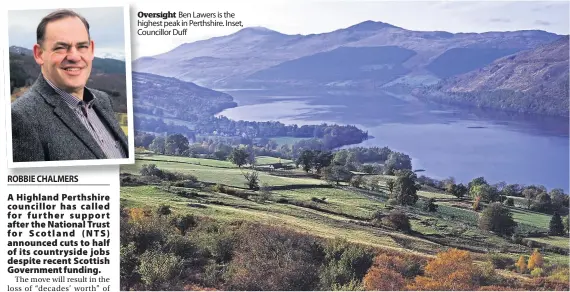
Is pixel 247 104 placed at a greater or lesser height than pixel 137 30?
lesser

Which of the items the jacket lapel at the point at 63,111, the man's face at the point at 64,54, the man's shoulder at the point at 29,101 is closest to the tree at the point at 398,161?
the jacket lapel at the point at 63,111

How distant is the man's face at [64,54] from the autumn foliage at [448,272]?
420cm

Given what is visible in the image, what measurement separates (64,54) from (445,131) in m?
4.21

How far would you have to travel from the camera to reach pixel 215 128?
861 centimetres

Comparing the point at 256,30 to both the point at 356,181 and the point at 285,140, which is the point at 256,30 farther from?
the point at 356,181

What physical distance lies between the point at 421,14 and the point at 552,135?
198 centimetres

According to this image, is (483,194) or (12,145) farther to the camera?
(483,194)

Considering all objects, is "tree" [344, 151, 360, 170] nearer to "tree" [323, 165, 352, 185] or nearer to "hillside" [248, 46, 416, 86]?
"tree" [323, 165, 352, 185]

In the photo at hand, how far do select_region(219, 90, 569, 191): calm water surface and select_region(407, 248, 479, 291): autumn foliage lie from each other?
0.86 meters

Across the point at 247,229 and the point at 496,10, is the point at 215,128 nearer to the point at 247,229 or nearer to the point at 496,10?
the point at 247,229

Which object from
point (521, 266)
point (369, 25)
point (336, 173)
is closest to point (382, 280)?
point (336, 173)

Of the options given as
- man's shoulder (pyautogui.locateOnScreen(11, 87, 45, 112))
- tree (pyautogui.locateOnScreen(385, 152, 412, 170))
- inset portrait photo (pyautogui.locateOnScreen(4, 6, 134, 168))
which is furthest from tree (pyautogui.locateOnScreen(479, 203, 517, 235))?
man's shoulder (pyautogui.locateOnScreen(11, 87, 45, 112))

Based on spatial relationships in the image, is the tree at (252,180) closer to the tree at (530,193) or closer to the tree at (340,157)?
the tree at (340,157)

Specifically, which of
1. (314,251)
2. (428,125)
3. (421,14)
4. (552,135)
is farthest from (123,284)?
(552,135)
